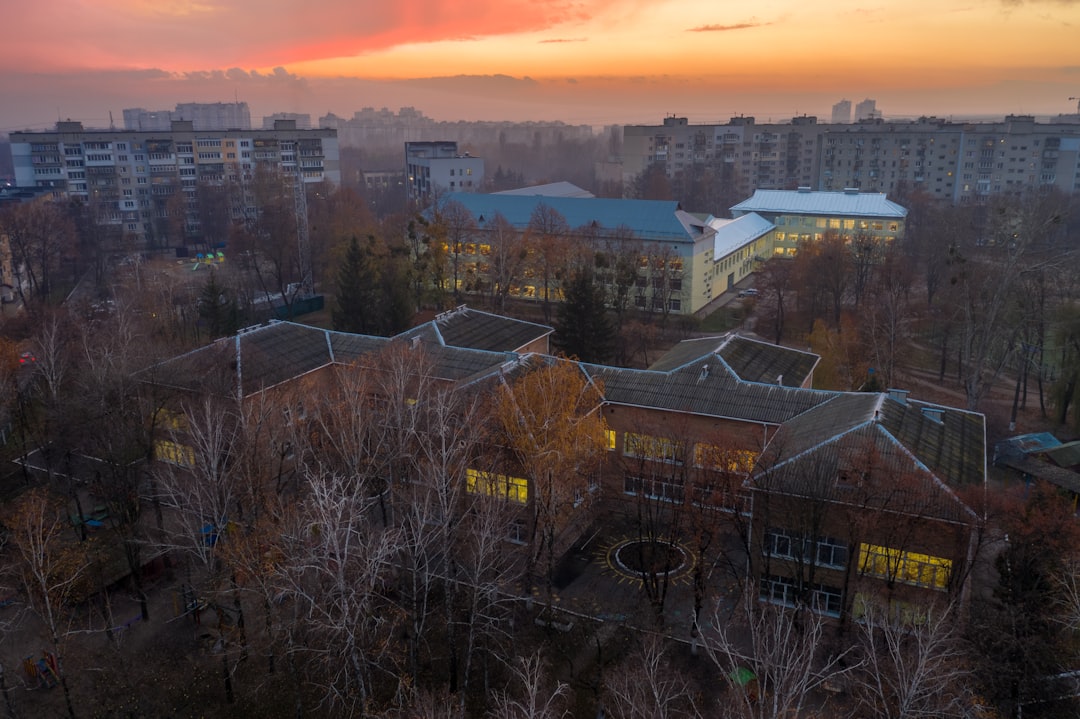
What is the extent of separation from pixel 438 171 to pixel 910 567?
95636 mm

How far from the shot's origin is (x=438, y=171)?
108688mm

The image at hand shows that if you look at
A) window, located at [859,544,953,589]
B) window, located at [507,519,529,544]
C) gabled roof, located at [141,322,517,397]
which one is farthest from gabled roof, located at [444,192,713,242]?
window, located at [859,544,953,589]

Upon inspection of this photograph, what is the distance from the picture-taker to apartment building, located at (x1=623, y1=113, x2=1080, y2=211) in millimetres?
103625

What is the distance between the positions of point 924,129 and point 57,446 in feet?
374

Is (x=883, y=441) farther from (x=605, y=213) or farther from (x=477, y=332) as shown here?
(x=605, y=213)

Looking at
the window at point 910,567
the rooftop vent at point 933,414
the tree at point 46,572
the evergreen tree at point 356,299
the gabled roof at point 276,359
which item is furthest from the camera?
the evergreen tree at point 356,299

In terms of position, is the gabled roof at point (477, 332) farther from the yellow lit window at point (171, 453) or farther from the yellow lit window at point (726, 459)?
the yellow lit window at point (726, 459)

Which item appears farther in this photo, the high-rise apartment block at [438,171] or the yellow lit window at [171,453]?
the high-rise apartment block at [438,171]

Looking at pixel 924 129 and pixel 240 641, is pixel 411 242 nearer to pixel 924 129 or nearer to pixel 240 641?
pixel 240 641

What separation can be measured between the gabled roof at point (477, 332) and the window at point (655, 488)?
1086 cm

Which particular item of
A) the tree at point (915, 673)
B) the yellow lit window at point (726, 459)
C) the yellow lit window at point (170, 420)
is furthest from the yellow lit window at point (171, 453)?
the tree at point (915, 673)

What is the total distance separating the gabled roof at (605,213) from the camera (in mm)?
61656

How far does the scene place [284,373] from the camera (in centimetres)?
3425

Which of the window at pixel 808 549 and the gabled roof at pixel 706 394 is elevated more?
the gabled roof at pixel 706 394
